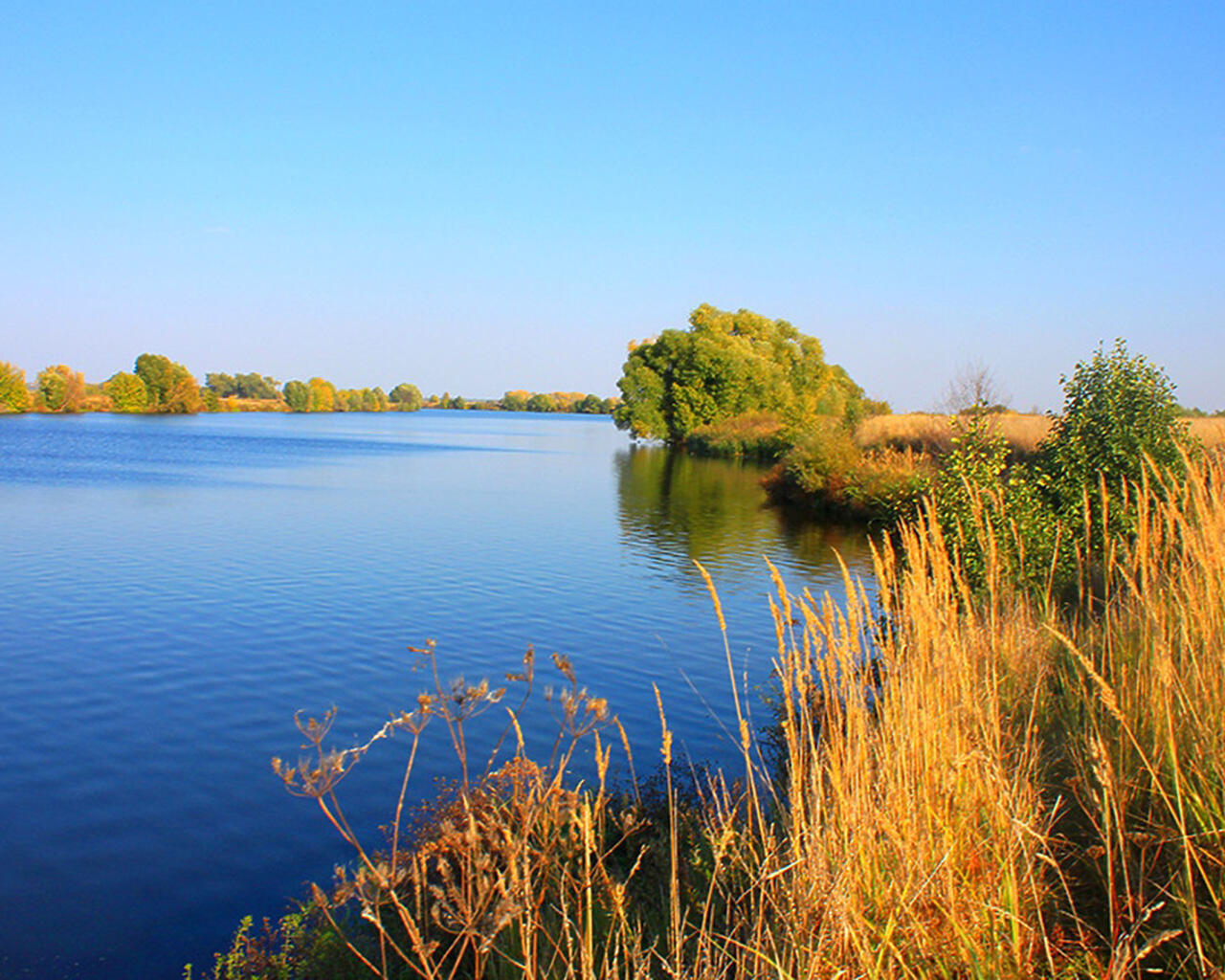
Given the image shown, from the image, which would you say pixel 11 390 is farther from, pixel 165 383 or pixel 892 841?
pixel 892 841

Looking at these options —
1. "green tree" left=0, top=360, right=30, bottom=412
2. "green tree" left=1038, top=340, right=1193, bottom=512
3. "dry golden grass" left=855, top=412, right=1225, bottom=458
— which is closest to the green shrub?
"dry golden grass" left=855, top=412, right=1225, bottom=458

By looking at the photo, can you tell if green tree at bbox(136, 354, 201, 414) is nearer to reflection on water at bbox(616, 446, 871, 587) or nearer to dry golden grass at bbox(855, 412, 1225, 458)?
reflection on water at bbox(616, 446, 871, 587)

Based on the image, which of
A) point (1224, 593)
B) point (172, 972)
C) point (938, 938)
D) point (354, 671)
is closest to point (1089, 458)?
point (1224, 593)

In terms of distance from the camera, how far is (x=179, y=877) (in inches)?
268

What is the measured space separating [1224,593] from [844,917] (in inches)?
102

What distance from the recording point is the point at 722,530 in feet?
86.8

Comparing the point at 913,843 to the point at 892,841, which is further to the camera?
the point at 913,843

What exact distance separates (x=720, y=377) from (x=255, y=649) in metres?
60.4

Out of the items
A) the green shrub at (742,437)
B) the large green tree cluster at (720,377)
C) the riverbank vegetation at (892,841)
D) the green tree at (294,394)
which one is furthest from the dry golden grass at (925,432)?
the green tree at (294,394)

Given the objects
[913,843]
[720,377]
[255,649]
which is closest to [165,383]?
[720,377]

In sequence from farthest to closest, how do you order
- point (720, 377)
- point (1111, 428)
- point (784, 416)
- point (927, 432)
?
point (720, 377), point (784, 416), point (927, 432), point (1111, 428)

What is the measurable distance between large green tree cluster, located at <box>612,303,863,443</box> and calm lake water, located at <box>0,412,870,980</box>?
38.3 meters

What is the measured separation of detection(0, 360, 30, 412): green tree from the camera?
110938mm

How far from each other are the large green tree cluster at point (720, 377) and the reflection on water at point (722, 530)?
2385 cm
